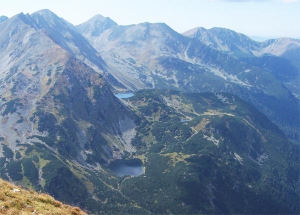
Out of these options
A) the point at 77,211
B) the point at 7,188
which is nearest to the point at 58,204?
the point at 77,211

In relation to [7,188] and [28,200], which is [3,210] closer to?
[28,200]

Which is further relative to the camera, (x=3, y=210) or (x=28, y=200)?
(x=28, y=200)

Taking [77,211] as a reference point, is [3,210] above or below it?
above

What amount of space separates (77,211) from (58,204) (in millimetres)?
2714

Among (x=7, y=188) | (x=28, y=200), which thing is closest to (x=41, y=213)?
(x=28, y=200)

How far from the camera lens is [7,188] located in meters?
42.9

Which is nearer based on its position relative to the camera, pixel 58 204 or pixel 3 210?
pixel 3 210

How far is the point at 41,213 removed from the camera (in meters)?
37.3

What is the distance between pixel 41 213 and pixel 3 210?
421 centimetres

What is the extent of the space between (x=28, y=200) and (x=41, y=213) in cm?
413

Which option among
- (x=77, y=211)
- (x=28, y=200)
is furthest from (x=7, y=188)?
(x=77, y=211)

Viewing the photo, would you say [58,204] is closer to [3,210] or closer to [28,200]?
[28,200]

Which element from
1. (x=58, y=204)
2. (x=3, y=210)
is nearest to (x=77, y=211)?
(x=58, y=204)

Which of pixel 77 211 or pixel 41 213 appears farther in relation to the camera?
pixel 77 211
